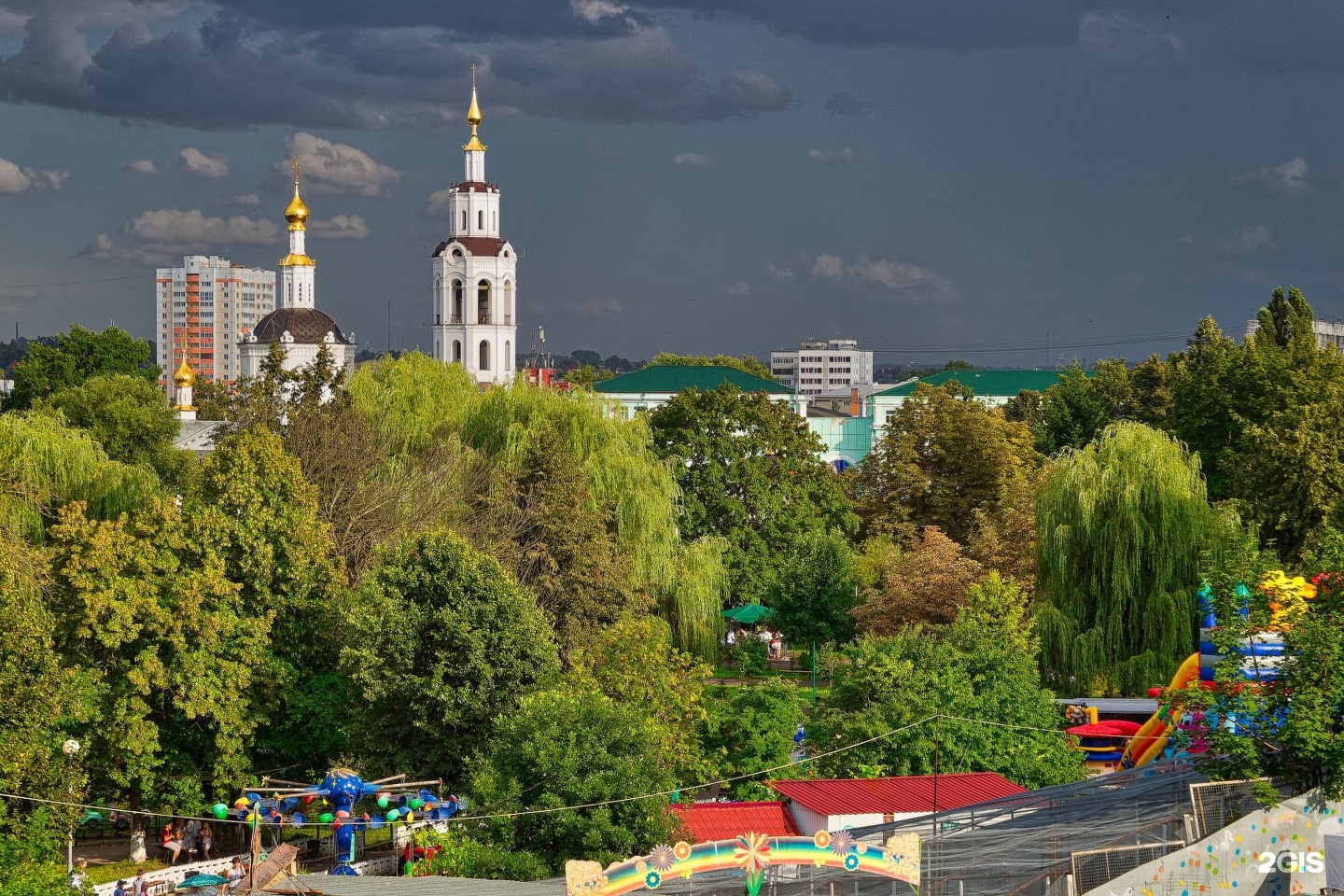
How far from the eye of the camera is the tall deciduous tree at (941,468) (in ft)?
153

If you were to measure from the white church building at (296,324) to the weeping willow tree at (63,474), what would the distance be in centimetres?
2684

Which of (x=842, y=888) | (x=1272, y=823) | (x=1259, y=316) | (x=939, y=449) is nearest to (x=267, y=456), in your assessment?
(x=842, y=888)

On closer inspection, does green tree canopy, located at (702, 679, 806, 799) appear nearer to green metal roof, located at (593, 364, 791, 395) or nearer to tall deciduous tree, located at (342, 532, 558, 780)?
tall deciduous tree, located at (342, 532, 558, 780)

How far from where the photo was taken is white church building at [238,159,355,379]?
70.1 m

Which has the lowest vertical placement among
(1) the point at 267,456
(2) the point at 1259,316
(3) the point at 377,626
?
(3) the point at 377,626

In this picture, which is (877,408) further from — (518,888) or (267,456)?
(518,888)

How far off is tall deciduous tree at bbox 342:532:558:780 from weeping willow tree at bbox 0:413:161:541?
11.4m

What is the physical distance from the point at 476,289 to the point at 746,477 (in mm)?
33538

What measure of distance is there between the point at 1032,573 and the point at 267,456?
1817cm

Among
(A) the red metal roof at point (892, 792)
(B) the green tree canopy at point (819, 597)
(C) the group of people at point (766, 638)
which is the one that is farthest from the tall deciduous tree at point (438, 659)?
(C) the group of people at point (766, 638)

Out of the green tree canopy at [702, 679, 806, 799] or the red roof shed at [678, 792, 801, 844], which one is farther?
the green tree canopy at [702, 679, 806, 799]

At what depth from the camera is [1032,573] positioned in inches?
1529

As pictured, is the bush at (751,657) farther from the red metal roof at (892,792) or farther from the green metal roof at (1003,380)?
the green metal roof at (1003,380)

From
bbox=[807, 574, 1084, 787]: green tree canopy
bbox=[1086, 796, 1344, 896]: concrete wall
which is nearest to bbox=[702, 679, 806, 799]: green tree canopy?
bbox=[807, 574, 1084, 787]: green tree canopy
